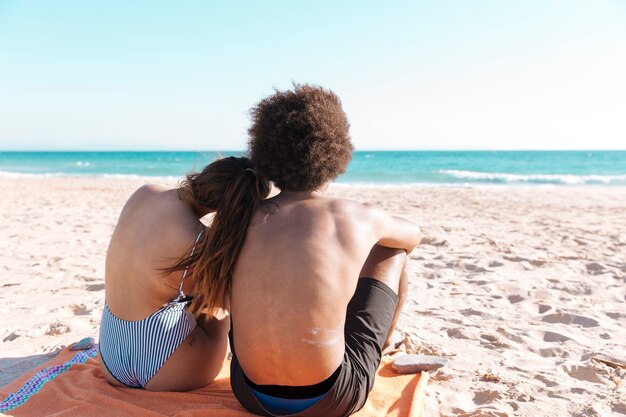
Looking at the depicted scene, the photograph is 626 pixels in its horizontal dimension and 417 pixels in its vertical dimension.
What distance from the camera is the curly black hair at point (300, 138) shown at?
2039 millimetres

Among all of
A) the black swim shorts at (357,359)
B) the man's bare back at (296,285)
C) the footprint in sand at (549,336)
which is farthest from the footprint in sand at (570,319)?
the man's bare back at (296,285)

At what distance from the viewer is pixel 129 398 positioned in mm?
2312

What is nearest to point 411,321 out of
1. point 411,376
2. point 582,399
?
point 411,376

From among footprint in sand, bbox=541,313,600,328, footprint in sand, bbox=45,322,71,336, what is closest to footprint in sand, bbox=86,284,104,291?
footprint in sand, bbox=45,322,71,336

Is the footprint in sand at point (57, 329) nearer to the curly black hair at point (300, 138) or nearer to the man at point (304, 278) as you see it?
the man at point (304, 278)

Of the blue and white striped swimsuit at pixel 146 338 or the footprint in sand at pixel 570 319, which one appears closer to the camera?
the blue and white striped swimsuit at pixel 146 338

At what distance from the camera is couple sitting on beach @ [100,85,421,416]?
75.0 inches

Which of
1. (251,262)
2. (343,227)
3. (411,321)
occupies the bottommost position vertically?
(411,321)

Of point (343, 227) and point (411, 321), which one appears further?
point (411, 321)

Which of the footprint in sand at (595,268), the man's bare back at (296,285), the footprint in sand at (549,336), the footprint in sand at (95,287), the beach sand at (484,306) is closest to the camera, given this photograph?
the man's bare back at (296,285)

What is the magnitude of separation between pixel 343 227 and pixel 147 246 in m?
0.84

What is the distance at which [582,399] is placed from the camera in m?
2.48

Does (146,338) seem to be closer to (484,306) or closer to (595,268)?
(484,306)

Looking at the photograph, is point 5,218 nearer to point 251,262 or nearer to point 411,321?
point 411,321
